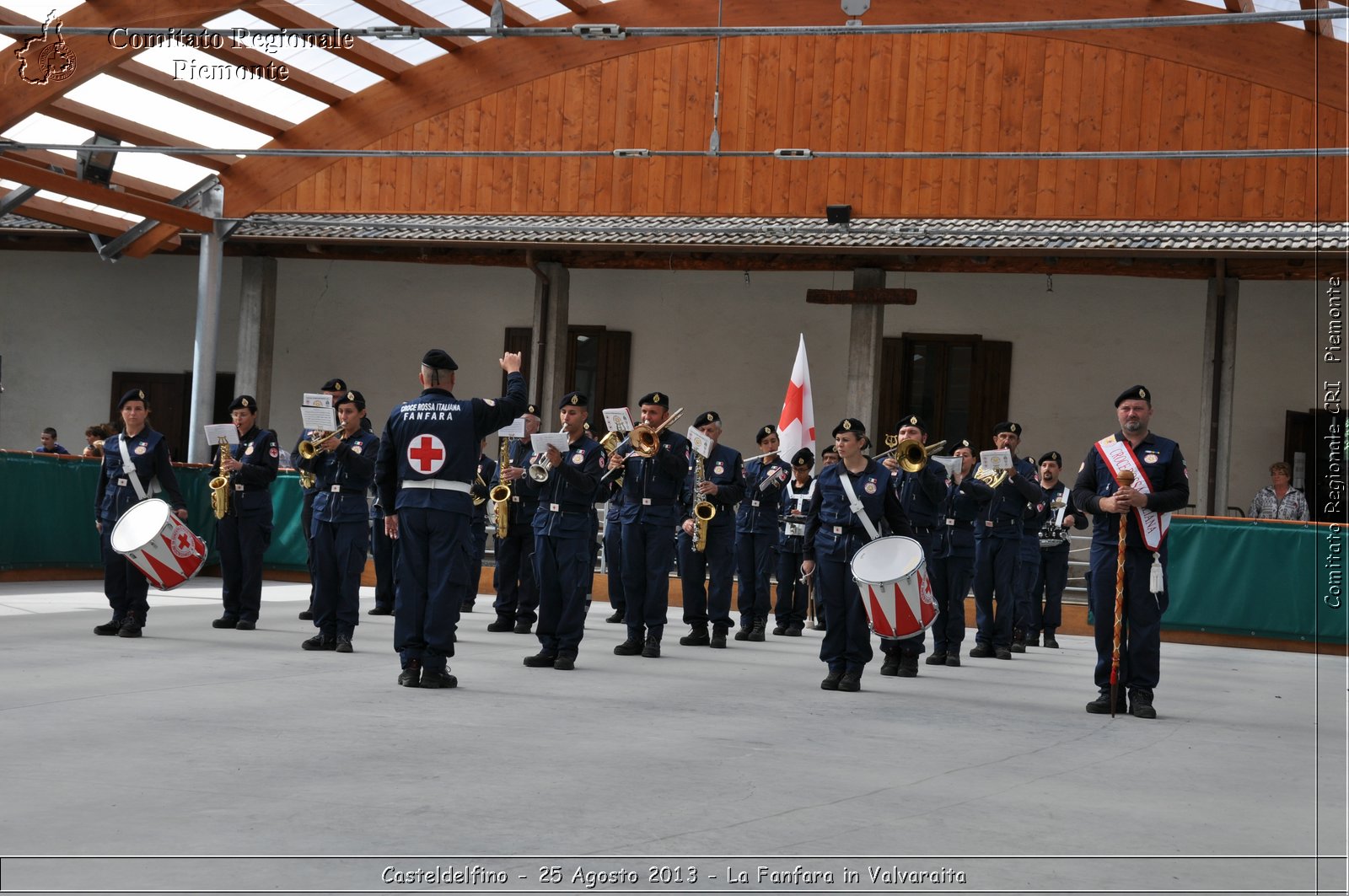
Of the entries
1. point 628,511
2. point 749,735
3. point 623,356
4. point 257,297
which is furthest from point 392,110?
point 749,735

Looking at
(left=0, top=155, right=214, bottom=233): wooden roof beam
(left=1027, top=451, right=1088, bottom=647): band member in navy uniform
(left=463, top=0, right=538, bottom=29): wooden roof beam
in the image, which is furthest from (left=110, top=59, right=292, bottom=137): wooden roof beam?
(left=1027, top=451, right=1088, bottom=647): band member in navy uniform

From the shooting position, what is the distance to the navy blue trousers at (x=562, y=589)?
391 inches

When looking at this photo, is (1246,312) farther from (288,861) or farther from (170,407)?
(288,861)

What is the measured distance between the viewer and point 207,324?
1936cm

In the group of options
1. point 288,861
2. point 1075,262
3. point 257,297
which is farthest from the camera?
point 257,297

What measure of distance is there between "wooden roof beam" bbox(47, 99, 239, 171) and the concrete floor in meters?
7.67

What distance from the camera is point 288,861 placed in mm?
4367

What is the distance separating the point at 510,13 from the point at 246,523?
969cm

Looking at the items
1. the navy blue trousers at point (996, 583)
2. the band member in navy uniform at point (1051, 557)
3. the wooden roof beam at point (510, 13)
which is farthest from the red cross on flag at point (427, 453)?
the wooden roof beam at point (510, 13)

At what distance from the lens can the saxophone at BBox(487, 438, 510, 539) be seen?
1266cm

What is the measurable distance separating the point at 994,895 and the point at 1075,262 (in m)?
16.4

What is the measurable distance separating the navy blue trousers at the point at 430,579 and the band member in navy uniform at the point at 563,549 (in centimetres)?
130

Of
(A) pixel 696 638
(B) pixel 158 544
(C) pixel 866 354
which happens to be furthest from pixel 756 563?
(C) pixel 866 354

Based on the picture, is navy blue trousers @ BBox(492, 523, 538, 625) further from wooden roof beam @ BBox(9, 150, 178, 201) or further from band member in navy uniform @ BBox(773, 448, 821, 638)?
wooden roof beam @ BBox(9, 150, 178, 201)
